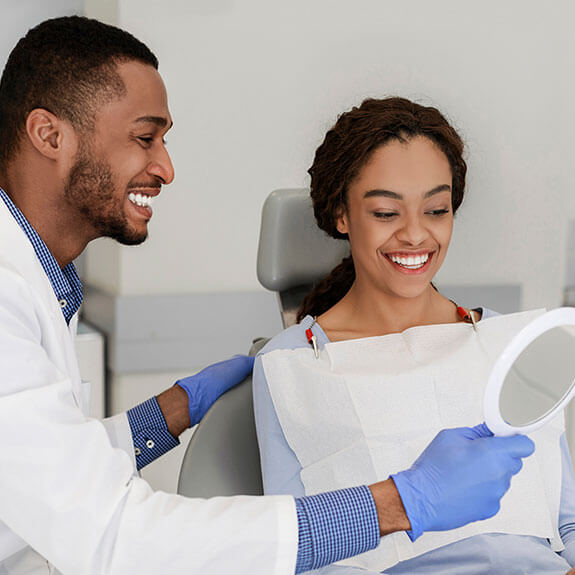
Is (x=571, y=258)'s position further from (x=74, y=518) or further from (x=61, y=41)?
(x=74, y=518)

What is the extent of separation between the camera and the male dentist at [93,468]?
0.97 m

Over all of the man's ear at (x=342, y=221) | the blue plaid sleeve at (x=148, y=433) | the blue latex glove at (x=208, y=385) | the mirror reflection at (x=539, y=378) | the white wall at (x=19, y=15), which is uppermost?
the white wall at (x=19, y=15)

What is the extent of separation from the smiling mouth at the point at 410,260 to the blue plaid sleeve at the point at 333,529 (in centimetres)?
56

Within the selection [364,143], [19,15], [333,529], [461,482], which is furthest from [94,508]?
[19,15]

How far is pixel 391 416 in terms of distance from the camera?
137 centimetres

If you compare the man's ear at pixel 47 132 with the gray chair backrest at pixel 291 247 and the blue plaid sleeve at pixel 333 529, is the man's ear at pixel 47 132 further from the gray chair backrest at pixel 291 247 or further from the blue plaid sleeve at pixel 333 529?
the blue plaid sleeve at pixel 333 529

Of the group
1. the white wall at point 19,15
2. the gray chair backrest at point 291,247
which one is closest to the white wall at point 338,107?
the white wall at point 19,15

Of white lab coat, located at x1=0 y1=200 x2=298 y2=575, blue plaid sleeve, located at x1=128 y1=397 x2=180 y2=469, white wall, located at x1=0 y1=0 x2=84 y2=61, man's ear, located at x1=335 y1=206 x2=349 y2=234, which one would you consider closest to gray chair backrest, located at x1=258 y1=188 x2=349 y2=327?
man's ear, located at x1=335 y1=206 x2=349 y2=234

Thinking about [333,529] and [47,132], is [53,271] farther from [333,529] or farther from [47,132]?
[333,529]

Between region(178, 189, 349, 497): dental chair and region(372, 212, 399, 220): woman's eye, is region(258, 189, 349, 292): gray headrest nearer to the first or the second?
region(178, 189, 349, 497): dental chair

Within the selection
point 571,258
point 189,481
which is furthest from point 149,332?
point 571,258

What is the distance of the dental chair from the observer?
4.72ft

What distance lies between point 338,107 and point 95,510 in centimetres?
184

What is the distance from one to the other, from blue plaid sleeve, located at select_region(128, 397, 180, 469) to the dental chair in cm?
17
